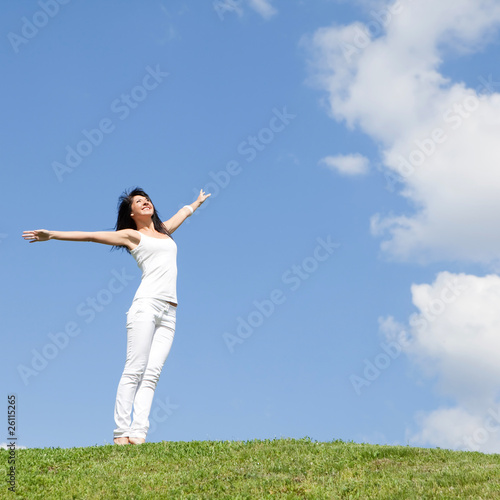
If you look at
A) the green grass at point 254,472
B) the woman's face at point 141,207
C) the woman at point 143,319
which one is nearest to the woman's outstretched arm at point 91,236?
the woman at point 143,319

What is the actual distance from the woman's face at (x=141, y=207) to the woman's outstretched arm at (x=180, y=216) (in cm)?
62

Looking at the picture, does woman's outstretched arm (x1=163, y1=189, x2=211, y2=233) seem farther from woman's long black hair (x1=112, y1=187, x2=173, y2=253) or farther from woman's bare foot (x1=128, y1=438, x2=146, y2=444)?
woman's bare foot (x1=128, y1=438, x2=146, y2=444)

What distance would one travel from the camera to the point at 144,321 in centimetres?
1200

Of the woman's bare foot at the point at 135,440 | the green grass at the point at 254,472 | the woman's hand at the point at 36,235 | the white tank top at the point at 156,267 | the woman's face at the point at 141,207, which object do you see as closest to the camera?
the green grass at the point at 254,472

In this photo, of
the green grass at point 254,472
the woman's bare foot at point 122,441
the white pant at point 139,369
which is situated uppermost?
the white pant at point 139,369

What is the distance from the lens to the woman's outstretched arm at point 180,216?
13.8 metres

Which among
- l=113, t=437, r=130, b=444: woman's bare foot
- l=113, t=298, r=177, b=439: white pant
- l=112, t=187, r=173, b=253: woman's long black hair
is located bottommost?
l=113, t=437, r=130, b=444: woman's bare foot

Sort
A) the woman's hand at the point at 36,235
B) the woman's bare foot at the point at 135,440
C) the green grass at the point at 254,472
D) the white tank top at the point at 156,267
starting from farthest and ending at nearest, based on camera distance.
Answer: the white tank top at the point at 156,267 < the woman's bare foot at the point at 135,440 < the woman's hand at the point at 36,235 < the green grass at the point at 254,472

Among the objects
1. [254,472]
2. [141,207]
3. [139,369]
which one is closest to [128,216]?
[141,207]

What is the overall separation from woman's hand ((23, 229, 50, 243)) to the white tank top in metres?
1.79

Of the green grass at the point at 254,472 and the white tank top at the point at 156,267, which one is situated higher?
the white tank top at the point at 156,267

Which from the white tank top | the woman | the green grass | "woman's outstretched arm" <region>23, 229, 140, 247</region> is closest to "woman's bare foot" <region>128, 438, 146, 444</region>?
the woman

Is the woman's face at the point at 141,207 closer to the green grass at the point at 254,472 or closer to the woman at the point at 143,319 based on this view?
the woman at the point at 143,319

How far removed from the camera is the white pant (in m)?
11.9
